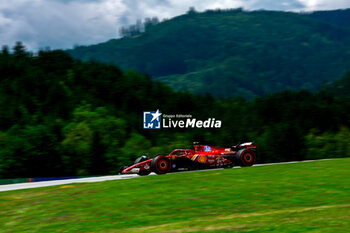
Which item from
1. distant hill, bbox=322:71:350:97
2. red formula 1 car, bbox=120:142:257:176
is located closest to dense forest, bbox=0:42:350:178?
red formula 1 car, bbox=120:142:257:176

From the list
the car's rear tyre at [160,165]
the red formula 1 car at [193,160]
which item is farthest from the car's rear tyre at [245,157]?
the car's rear tyre at [160,165]

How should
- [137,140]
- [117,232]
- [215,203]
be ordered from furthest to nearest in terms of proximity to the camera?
[137,140] → [215,203] → [117,232]

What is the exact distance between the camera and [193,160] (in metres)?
20.6

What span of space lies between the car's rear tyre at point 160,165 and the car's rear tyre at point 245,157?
3.55 meters

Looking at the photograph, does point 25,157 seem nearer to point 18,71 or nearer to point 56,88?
point 56,88

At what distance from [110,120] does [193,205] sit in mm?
61647

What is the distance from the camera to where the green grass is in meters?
9.66

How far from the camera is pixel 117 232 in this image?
9625 mm

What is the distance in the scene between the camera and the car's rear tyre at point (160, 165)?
1997cm

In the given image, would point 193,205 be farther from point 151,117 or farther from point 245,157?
point 151,117

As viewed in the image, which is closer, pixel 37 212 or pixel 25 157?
pixel 37 212

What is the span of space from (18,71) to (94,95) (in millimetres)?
21572

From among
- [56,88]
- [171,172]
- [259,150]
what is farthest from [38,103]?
[171,172]

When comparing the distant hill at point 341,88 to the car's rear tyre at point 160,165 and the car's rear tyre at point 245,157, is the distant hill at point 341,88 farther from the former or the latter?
the car's rear tyre at point 160,165
